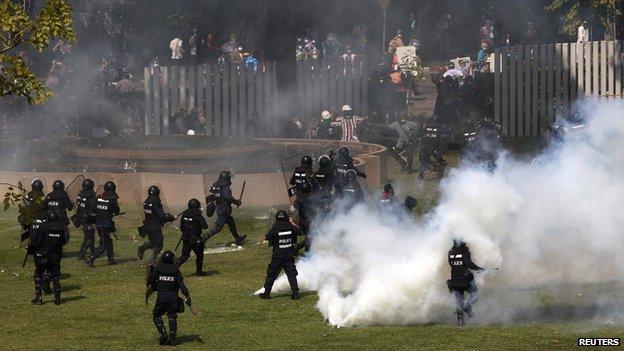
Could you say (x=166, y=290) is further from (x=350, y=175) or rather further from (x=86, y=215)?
(x=350, y=175)

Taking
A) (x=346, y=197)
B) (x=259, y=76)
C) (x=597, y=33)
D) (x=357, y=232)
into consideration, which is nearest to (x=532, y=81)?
(x=597, y=33)

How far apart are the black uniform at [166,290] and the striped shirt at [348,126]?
19584 millimetres

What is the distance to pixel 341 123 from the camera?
4262cm

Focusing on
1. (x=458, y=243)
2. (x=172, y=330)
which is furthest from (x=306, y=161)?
(x=172, y=330)

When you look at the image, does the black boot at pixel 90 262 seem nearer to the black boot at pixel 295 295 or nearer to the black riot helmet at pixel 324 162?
the black riot helmet at pixel 324 162

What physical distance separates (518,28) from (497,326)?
87.4 feet

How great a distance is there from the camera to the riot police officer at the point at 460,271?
23516 mm

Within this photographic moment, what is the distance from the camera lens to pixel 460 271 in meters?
23.5

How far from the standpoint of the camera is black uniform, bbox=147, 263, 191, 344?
2294 centimetres

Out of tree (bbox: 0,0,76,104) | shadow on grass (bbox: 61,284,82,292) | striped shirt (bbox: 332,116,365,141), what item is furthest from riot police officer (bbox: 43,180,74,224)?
striped shirt (bbox: 332,116,365,141)

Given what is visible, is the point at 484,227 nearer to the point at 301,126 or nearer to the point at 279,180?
the point at 279,180

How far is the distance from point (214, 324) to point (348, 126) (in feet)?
59.6

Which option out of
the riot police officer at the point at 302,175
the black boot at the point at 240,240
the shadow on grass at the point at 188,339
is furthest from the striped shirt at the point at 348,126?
the shadow on grass at the point at 188,339

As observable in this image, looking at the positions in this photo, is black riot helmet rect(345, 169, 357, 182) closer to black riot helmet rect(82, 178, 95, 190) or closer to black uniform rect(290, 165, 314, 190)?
black uniform rect(290, 165, 314, 190)
